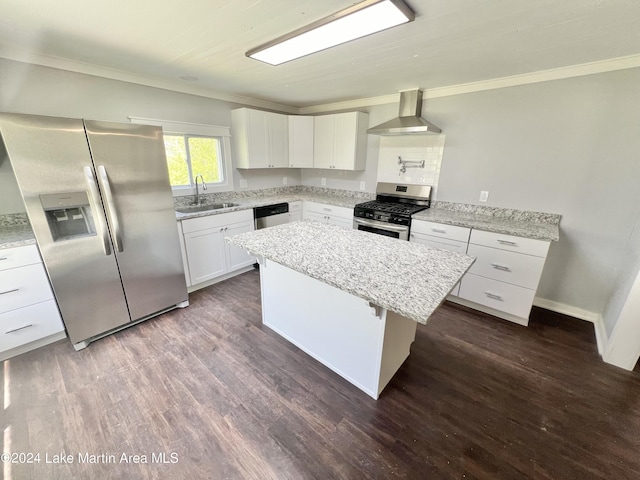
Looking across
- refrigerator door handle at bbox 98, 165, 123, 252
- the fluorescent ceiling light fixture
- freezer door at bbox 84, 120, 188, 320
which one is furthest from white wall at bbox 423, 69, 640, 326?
refrigerator door handle at bbox 98, 165, 123, 252

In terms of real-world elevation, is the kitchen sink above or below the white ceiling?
below

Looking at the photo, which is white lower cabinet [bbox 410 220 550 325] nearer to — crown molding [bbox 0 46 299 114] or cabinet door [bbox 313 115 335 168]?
cabinet door [bbox 313 115 335 168]

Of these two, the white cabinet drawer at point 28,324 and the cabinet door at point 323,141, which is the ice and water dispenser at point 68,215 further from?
the cabinet door at point 323,141

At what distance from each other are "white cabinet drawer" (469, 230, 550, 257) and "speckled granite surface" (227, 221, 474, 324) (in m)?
1.03

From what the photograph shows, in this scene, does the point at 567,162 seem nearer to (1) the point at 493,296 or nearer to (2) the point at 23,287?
(1) the point at 493,296

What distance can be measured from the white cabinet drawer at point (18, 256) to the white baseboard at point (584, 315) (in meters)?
4.59

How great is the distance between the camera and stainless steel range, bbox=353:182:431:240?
299 centimetres

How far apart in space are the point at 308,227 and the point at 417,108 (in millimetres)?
2075

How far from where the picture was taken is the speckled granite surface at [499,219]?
2334 mm

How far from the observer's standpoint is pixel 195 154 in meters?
3.31

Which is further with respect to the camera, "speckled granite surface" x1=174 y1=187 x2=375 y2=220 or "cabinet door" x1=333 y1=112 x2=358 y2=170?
"cabinet door" x1=333 y1=112 x2=358 y2=170

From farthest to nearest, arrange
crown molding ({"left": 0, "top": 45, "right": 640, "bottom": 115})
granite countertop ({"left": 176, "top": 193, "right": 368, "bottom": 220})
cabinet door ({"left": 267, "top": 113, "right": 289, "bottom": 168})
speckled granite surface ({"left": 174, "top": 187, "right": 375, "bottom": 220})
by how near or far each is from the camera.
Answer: cabinet door ({"left": 267, "top": 113, "right": 289, "bottom": 168})
speckled granite surface ({"left": 174, "top": 187, "right": 375, "bottom": 220})
granite countertop ({"left": 176, "top": 193, "right": 368, "bottom": 220})
crown molding ({"left": 0, "top": 45, "right": 640, "bottom": 115})

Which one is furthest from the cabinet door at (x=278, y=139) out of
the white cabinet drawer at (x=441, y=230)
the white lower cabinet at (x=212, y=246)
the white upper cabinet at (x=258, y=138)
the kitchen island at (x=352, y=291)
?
the white cabinet drawer at (x=441, y=230)

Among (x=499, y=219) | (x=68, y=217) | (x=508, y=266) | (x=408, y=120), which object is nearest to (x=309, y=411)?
(x=508, y=266)
